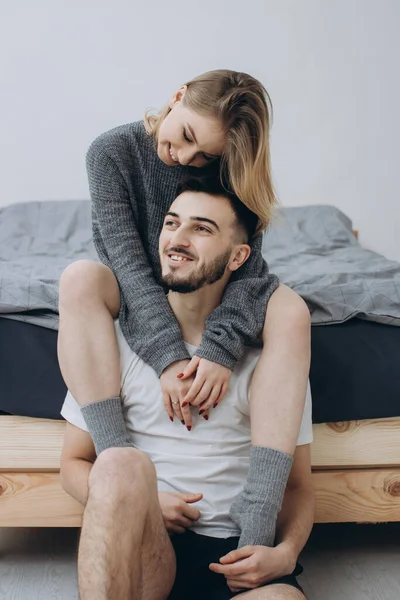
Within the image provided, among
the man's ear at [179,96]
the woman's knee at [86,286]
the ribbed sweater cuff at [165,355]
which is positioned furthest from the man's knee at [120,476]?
the man's ear at [179,96]

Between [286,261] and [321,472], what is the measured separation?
0.84 metres

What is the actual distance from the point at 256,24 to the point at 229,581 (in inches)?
91.5

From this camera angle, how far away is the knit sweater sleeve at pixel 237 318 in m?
1.37

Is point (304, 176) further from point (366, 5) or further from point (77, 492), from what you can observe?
point (77, 492)

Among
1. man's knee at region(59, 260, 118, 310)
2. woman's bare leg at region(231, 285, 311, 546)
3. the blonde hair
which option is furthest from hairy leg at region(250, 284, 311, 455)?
man's knee at region(59, 260, 118, 310)

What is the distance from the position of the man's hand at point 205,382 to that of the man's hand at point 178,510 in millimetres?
152

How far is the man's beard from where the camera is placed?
4.50ft

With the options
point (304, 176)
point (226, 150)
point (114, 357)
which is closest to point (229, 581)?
point (114, 357)

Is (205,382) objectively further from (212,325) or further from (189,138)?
(189,138)

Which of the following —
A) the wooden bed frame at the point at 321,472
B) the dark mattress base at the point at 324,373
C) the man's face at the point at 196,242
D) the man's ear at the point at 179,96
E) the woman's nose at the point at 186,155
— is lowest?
the wooden bed frame at the point at 321,472

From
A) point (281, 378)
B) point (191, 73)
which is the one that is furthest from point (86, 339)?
point (191, 73)

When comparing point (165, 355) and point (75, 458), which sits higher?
point (165, 355)

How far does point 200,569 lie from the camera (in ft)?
4.10

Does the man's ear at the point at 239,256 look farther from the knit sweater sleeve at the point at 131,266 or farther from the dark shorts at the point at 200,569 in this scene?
the dark shorts at the point at 200,569
